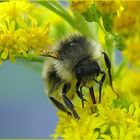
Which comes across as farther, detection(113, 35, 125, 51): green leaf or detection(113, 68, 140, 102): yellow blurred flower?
detection(113, 35, 125, 51): green leaf

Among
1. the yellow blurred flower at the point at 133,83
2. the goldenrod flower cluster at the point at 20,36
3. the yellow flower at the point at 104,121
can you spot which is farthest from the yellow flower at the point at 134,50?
the goldenrod flower cluster at the point at 20,36

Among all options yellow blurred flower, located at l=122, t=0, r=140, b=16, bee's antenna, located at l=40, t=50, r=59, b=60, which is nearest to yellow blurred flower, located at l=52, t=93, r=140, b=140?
bee's antenna, located at l=40, t=50, r=59, b=60

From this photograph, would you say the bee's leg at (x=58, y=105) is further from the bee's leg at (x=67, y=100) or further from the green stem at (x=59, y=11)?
the green stem at (x=59, y=11)

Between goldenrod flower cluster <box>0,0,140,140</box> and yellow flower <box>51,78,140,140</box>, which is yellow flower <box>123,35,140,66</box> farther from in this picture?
yellow flower <box>51,78,140,140</box>

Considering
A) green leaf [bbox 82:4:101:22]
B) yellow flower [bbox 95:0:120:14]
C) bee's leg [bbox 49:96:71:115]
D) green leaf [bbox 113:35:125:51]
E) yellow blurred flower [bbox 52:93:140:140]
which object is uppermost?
yellow flower [bbox 95:0:120:14]

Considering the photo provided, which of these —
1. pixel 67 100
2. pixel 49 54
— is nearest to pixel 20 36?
pixel 49 54

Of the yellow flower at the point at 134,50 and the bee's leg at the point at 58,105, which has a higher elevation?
the yellow flower at the point at 134,50
